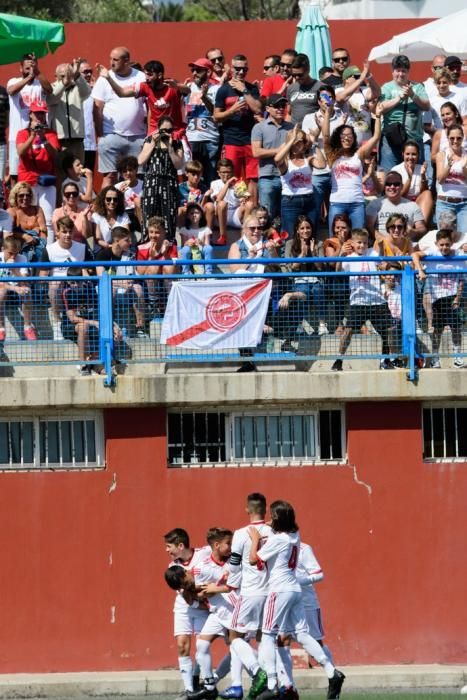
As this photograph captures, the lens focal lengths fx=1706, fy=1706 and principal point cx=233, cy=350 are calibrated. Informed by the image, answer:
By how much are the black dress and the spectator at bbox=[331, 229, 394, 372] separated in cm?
231

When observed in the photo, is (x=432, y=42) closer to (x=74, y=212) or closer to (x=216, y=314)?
(x=74, y=212)

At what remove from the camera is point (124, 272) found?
17.7 meters

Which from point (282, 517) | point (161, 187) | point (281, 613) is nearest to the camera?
point (282, 517)

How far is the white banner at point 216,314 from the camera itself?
56.2ft

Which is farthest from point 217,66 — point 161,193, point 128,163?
point 161,193

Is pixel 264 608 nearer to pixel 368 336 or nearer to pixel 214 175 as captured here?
pixel 368 336

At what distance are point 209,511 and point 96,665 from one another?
1913 millimetres

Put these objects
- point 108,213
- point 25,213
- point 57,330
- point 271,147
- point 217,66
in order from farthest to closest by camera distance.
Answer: point 217,66, point 271,147, point 25,213, point 108,213, point 57,330

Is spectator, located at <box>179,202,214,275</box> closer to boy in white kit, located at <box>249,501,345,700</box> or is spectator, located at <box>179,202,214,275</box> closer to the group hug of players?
the group hug of players

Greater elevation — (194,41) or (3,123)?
(194,41)

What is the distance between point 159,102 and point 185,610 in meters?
7.43

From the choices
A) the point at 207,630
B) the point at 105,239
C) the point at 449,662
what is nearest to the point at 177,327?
the point at 105,239

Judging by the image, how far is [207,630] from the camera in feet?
50.3

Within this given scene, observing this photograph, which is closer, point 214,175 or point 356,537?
point 356,537
